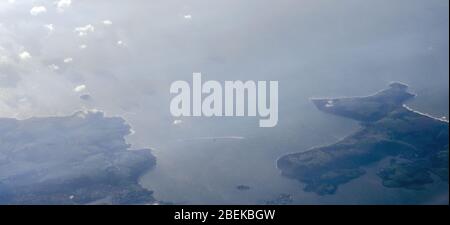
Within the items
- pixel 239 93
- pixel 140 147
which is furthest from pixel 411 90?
pixel 140 147

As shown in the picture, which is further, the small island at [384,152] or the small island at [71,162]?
the small island at [71,162]

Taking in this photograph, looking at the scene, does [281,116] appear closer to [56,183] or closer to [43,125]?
[56,183]

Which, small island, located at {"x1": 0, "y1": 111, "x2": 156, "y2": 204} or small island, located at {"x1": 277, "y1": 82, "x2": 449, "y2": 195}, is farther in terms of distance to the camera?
small island, located at {"x1": 0, "y1": 111, "x2": 156, "y2": 204}

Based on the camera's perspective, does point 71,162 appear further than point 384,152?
Yes

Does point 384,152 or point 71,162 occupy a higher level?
point 71,162
